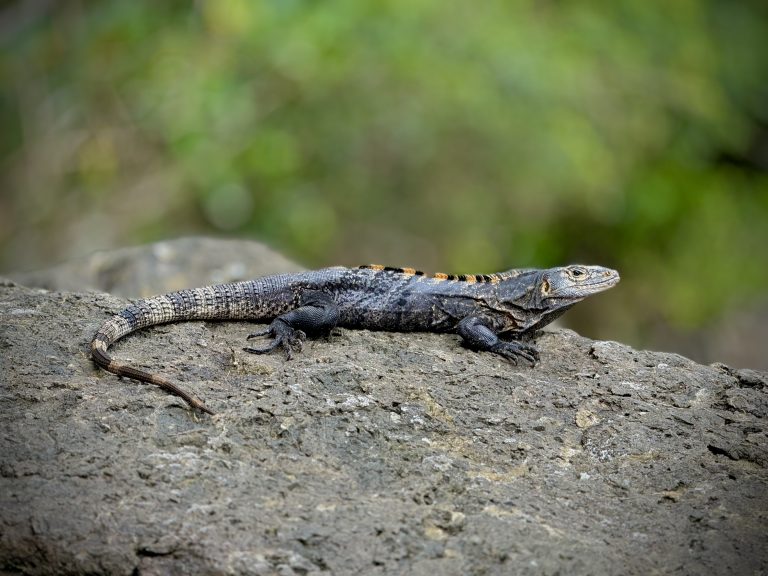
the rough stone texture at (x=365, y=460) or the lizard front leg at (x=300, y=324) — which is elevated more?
the lizard front leg at (x=300, y=324)

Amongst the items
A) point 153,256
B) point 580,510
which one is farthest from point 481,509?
point 153,256

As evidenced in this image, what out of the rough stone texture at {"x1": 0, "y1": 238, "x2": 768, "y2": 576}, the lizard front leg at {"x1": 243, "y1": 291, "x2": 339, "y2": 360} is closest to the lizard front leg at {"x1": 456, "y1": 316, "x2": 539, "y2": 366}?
the rough stone texture at {"x1": 0, "y1": 238, "x2": 768, "y2": 576}

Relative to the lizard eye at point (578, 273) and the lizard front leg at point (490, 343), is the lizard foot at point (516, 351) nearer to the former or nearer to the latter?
the lizard front leg at point (490, 343)

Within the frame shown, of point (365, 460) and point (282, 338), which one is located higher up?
point (282, 338)

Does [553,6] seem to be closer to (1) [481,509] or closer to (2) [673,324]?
(2) [673,324]

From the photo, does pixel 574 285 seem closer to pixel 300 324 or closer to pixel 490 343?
pixel 490 343

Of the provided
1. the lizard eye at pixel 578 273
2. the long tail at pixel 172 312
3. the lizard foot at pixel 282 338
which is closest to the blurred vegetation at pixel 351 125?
the lizard eye at pixel 578 273

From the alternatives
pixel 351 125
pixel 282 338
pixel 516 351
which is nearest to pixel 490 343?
pixel 516 351
